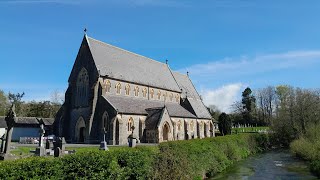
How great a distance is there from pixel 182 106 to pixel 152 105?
9.95 meters

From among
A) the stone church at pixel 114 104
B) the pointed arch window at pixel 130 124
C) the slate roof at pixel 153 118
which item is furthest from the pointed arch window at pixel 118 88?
the slate roof at pixel 153 118

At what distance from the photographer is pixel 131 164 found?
1667 centimetres

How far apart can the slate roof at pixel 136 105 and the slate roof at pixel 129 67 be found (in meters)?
2.96

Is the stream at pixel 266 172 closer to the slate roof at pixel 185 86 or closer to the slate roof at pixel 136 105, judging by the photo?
the slate roof at pixel 136 105

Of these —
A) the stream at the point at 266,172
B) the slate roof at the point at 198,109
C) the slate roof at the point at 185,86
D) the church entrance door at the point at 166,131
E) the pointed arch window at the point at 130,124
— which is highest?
the slate roof at the point at 185,86

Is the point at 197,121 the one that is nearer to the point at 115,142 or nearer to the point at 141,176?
the point at 115,142

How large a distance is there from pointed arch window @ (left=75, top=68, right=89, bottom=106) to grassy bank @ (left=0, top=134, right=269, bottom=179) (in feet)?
66.1

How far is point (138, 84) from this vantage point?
149 ft

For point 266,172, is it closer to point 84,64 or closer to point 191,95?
point 84,64

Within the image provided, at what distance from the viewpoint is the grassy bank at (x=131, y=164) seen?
37.5ft

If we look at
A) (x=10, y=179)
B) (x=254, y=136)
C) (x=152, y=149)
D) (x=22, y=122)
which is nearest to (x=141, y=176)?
(x=152, y=149)

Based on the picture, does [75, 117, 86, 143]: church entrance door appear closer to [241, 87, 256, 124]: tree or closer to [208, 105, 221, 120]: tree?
[208, 105, 221, 120]: tree

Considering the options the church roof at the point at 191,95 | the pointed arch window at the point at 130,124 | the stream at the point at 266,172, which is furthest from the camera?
the church roof at the point at 191,95

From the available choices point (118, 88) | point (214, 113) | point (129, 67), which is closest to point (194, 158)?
point (118, 88)
